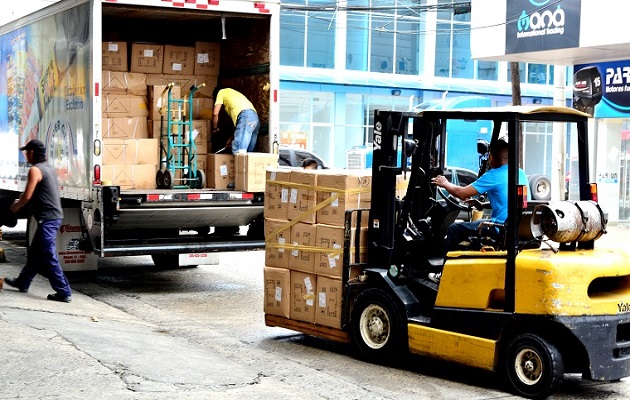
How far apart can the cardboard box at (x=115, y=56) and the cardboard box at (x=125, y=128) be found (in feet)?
2.46

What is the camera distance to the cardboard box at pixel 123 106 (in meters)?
13.4

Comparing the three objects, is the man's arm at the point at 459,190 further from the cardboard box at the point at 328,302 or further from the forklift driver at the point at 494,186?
the cardboard box at the point at 328,302

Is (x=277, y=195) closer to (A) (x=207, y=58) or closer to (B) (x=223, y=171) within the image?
(B) (x=223, y=171)

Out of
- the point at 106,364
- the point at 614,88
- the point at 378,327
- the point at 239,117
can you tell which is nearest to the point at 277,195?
the point at 378,327

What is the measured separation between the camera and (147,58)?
13.9 m

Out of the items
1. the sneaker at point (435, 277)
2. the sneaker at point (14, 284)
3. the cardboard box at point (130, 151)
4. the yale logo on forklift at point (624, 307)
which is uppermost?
the cardboard box at point (130, 151)

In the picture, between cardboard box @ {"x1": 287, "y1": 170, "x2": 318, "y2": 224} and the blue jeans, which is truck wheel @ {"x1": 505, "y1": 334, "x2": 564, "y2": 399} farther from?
the blue jeans

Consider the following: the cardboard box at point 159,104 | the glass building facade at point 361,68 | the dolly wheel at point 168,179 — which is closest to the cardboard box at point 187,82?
the cardboard box at point 159,104

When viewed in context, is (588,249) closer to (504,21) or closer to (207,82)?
(207,82)

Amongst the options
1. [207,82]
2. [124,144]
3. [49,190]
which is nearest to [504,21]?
[207,82]

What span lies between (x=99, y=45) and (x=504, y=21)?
13231mm

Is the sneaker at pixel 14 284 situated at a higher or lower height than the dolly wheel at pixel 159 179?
lower

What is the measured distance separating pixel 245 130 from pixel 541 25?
10.8 m

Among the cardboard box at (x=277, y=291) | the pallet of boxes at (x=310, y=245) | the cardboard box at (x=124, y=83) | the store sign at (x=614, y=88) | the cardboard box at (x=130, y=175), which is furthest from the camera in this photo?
the store sign at (x=614, y=88)
